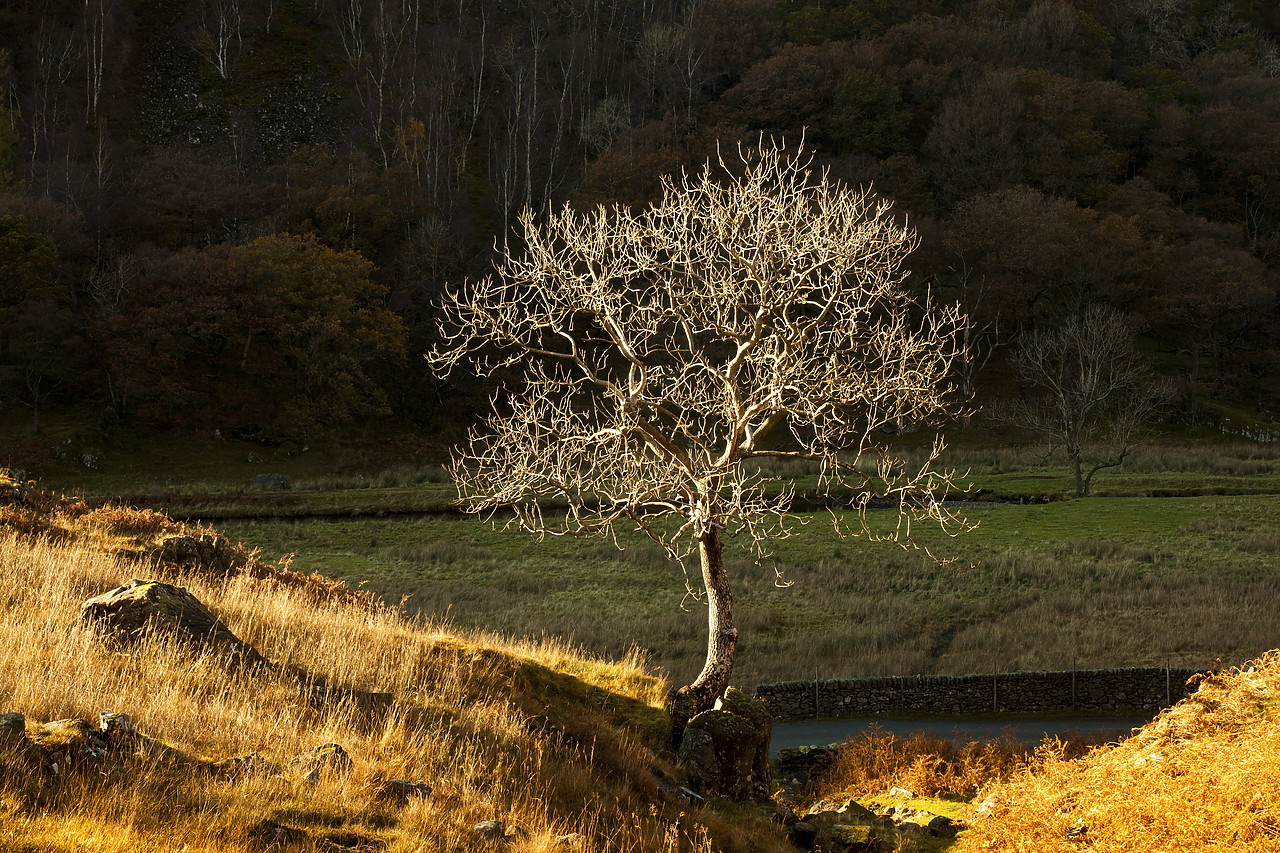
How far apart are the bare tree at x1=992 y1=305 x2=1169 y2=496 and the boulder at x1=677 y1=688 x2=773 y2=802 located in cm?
2800

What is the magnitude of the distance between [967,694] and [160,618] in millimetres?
13334

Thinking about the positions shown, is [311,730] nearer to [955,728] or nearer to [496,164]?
[955,728]

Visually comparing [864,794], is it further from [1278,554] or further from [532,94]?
[532,94]

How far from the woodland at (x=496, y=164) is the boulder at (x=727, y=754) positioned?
3731 cm

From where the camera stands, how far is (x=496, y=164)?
223 feet

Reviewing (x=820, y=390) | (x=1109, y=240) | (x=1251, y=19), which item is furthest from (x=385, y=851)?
(x=1251, y=19)

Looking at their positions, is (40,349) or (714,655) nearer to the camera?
(714,655)

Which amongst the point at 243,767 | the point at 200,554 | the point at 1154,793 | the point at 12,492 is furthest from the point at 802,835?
the point at 12,492

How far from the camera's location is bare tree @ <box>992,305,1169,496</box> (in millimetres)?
37062

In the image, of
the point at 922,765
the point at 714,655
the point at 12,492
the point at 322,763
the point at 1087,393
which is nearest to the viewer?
the point at 322,763

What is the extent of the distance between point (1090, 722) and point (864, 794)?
563cm

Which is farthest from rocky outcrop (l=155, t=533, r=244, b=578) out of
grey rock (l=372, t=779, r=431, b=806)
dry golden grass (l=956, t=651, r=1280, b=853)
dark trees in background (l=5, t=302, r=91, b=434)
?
dark trees in background (l=5, t=302, r=91, b=434)

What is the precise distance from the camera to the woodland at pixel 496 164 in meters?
44.5

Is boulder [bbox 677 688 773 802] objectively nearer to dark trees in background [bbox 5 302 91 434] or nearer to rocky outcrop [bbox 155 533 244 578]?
rocky outcrop [bbox 155 533 244 578]
